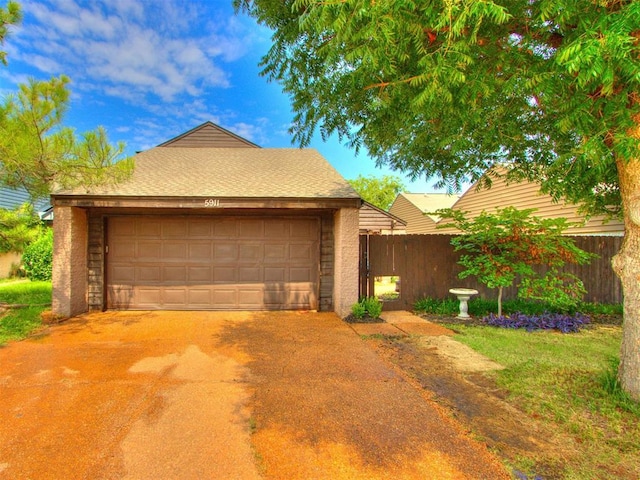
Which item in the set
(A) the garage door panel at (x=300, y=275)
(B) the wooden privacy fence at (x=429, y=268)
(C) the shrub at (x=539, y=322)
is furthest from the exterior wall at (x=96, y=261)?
(C) the shrub at (x=539, y=322)

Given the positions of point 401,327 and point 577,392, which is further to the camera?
point 401,327

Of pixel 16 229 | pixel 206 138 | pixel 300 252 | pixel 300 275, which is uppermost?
pixel 206 138

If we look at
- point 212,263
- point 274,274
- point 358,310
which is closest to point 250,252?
point 274,274

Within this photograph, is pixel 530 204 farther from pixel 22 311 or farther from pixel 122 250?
pixel 22 311

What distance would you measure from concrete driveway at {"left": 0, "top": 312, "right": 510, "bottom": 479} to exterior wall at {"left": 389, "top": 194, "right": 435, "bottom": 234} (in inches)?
583

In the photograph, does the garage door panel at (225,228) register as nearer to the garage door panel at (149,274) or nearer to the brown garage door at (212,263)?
the brown garage door at (212,263)

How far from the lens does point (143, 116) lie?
13602mm

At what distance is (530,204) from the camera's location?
11742mm

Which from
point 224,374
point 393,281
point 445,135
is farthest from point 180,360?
point 393,281

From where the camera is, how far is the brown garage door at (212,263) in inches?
288

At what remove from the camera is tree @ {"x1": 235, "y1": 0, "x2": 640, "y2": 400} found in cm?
235

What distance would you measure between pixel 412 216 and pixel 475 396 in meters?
18.2

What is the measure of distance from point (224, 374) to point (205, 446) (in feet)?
4.71

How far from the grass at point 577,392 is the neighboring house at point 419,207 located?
1301 cm
